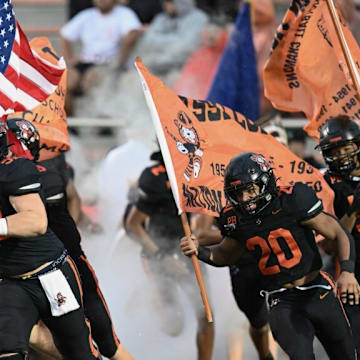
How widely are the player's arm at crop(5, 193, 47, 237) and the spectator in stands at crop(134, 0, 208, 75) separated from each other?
20.9 feet

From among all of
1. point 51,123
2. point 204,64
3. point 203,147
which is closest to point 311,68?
point 203,147

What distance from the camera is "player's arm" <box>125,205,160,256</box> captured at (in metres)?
8.90

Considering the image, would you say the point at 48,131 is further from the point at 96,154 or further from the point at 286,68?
the point at 96,154

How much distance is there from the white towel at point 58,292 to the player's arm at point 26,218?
37 centimetres

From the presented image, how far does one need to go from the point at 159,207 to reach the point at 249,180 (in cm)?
255

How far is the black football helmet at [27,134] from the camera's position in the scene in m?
7.25

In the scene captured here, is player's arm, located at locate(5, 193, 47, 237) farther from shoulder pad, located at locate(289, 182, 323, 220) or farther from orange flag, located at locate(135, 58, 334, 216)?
shoulder pad, located at locate(289, 182, 323, 220)

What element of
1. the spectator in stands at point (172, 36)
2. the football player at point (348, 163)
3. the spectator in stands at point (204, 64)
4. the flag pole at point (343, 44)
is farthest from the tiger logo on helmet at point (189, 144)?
the spectator in stands at point (172, 36)

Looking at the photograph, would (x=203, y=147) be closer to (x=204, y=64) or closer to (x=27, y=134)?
(x=27, y=134)

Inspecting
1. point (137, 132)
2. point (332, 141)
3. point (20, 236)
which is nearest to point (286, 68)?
point (332, 141)

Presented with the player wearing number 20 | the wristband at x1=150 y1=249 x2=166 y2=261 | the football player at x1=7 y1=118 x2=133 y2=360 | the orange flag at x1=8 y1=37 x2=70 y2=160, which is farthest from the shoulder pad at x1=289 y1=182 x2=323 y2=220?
the wristband at x1=150 y1=249 x2=166 y2=261

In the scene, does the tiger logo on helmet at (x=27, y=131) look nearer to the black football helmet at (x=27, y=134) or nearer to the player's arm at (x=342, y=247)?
the black football helmet at (x=27, y=134)

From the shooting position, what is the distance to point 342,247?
261 inches

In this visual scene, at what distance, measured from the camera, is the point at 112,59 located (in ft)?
42.6
